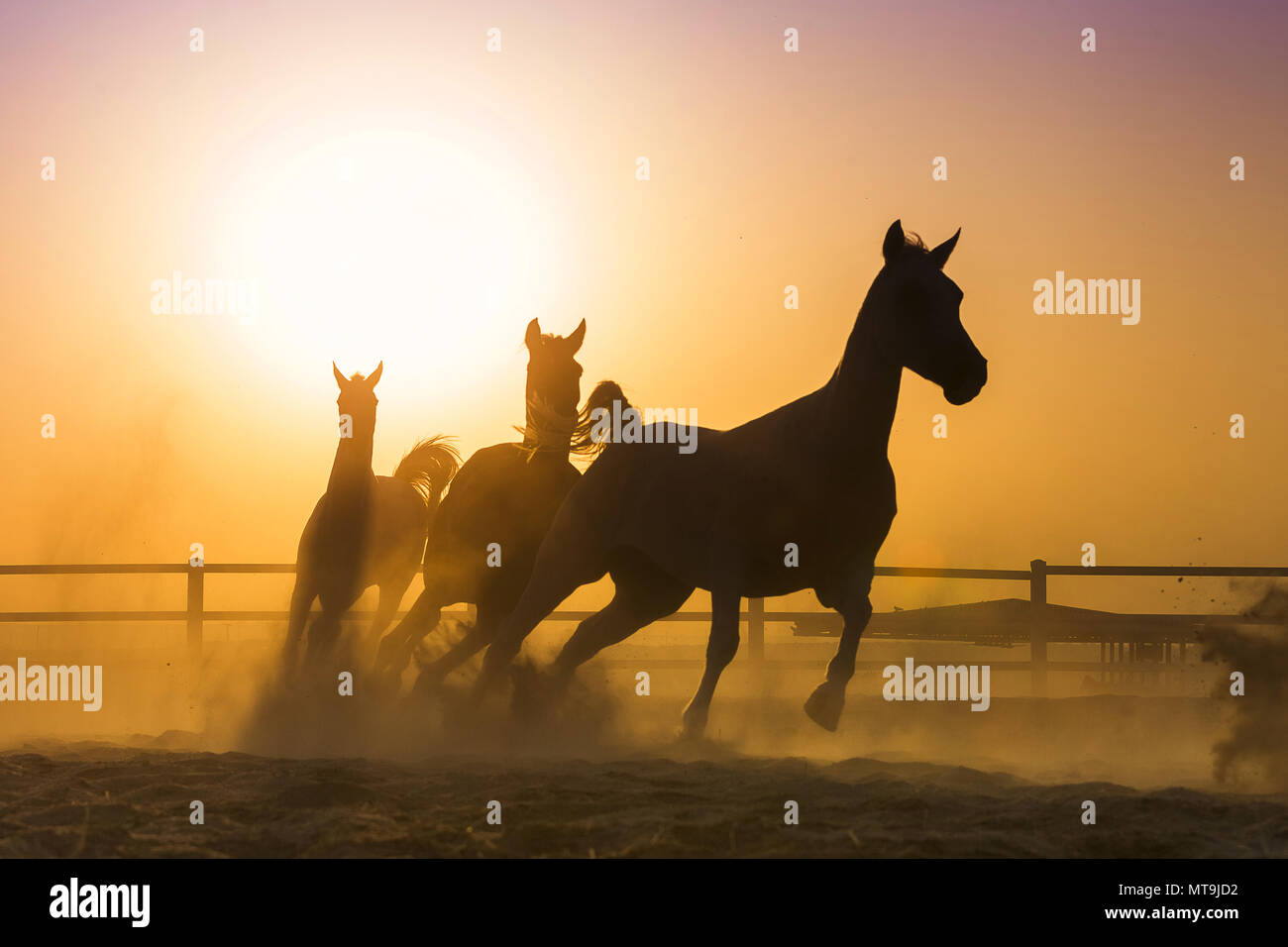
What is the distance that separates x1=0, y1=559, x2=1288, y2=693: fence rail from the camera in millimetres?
10586

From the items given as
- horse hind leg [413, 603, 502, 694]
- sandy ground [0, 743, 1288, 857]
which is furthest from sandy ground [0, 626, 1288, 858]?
horse hind leg [413, 603, 502, 694]

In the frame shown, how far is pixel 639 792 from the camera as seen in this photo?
4.80m

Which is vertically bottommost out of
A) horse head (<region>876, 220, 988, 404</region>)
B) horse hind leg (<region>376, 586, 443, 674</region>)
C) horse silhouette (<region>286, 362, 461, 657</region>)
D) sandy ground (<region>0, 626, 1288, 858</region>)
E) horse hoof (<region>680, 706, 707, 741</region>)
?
sandy ground (<region>0, 626, 1288, 858</region>)

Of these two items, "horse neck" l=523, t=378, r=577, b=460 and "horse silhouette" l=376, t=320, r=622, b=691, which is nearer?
"horse neck" l=523, t=378, r=577, b=460

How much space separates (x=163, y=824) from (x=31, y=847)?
0.44 meters

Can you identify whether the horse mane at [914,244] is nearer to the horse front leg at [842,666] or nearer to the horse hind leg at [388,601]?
the horse front leg at [842,666]

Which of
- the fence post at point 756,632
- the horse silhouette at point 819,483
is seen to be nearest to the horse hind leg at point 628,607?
the horse silhouette at point 819,483

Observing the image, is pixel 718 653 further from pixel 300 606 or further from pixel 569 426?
pixel 300 606

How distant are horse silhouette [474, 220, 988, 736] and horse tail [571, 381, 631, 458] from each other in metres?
0.75

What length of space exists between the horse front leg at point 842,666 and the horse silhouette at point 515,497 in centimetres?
239

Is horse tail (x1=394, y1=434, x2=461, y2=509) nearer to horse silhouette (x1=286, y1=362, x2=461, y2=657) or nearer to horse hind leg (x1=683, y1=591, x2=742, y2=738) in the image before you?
horse silhouette (x1=286, y1=362, x2=461, y2=657)

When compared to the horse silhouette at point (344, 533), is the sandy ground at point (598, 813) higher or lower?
lower

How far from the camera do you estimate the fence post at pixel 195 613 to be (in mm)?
11289
